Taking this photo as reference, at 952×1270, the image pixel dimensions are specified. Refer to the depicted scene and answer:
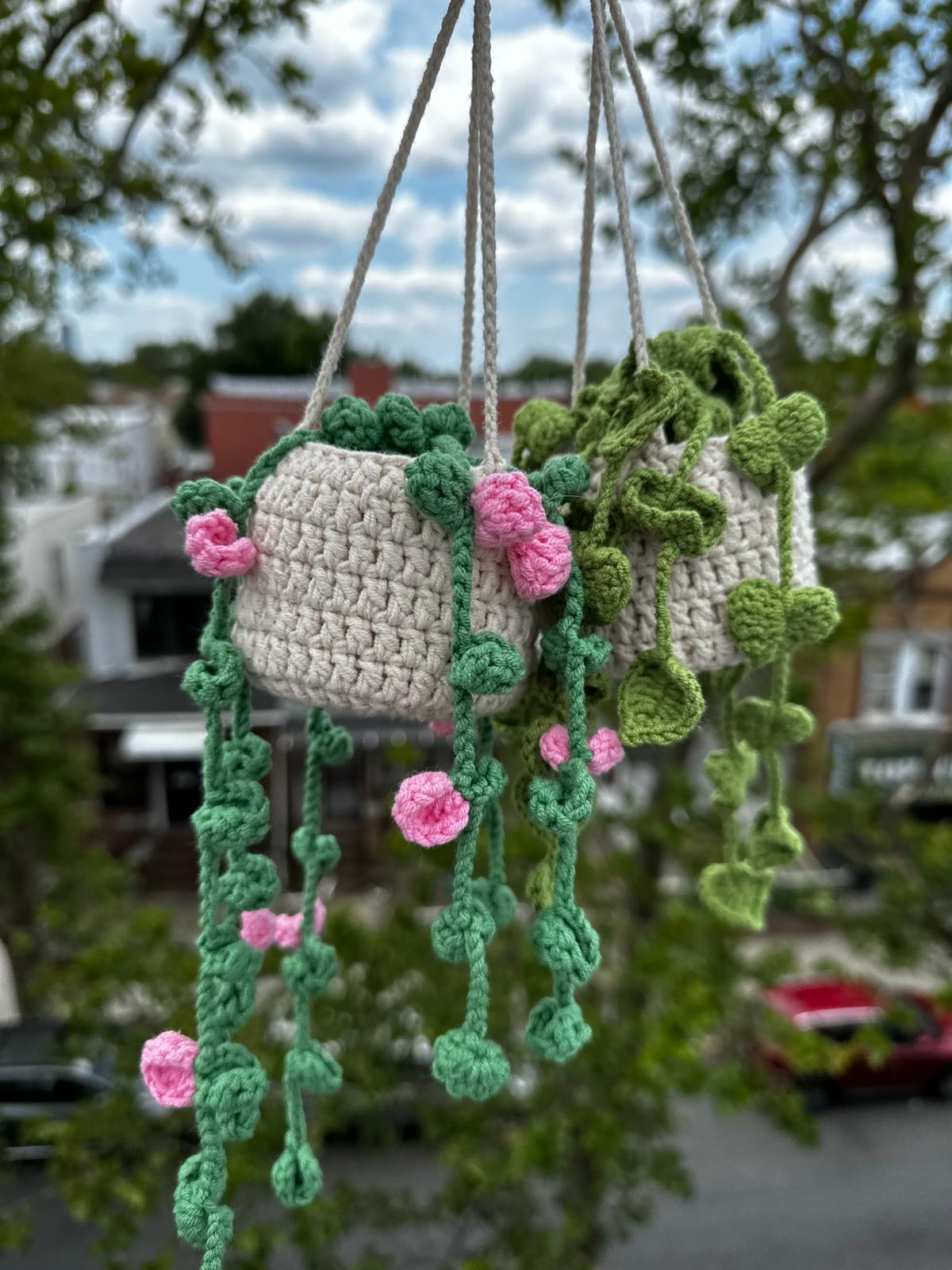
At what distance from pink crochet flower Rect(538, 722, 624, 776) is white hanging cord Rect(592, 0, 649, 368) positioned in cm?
30

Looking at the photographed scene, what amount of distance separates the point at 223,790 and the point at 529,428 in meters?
0.40

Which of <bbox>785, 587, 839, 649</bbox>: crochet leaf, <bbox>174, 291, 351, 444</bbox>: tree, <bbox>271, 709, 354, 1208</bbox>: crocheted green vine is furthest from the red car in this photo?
<bbox>174, 291, 351, 444</bbox>: tree

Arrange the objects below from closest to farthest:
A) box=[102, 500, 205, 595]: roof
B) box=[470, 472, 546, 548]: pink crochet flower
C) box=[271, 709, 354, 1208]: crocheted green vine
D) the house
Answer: box=[470, 472, 546, 548]: pink crochet flower, box=[271, 709, 354, 1208]: crocheted green vine, box=[102, 500, 205, 595]: roof, the house

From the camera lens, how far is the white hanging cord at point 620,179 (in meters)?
0.62

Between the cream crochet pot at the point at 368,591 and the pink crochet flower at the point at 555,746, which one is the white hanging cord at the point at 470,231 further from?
the pink crochet flower at the point at 555,746

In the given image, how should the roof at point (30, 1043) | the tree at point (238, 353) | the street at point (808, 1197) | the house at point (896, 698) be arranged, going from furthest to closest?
the tree at point (238, 353) → the house at point (896, 698) → the street at point (808, 1197) → the roof at point (30, 1043)

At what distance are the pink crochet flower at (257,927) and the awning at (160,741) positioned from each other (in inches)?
173

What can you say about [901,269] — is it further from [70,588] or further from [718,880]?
[70,588]

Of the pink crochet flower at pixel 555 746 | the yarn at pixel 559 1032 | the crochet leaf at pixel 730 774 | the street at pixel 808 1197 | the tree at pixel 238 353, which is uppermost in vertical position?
the tree at pixel 238 353

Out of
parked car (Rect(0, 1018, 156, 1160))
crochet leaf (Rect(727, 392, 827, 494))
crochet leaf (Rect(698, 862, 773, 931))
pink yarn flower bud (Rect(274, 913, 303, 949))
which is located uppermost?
crochet leaf (Rect(727, 392, 827, 494))

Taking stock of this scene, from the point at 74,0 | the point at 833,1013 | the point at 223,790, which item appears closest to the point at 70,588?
the point at 74,0

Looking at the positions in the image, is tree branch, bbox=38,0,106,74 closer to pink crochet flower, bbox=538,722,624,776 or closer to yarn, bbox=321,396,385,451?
yarn, bbox=321,396,385,451

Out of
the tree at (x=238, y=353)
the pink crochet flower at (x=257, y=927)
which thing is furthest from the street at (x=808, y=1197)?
the tree at (x=238, y=353)

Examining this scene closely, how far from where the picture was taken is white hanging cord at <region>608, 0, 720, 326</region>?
637 mm
